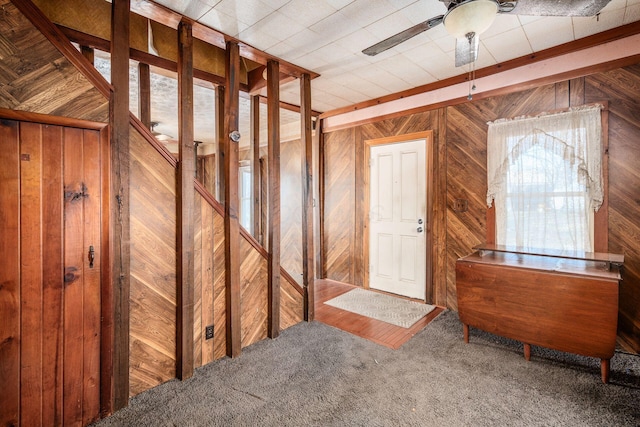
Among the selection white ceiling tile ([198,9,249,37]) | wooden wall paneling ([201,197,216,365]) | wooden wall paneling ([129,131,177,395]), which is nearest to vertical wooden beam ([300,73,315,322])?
white ceiling tile ([198,9,249,37])

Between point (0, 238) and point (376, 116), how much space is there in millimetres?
3844

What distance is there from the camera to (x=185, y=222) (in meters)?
2.12

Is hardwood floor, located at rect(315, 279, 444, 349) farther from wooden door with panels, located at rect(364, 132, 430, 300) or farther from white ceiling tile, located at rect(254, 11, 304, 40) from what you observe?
white ceiling tile, located at rect(254, 11, 304, 40)

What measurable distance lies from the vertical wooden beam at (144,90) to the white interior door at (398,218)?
2.77 meters

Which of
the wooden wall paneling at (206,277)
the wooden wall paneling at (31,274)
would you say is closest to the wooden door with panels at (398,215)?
the wooden wall paneling at (206,277)

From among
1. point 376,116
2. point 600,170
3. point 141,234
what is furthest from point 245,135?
point 600,170

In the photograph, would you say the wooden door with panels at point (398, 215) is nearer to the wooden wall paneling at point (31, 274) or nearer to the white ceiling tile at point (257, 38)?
the white ceiling tile at point (257, 38)

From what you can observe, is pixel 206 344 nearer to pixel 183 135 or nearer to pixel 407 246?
pixel 183 135

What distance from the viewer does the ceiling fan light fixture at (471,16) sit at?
4.84 feet

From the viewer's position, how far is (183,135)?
2.15 metres

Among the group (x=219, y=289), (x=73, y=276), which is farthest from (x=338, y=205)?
(x=73, y=276)

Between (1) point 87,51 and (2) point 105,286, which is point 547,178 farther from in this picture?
(1) point 87,51

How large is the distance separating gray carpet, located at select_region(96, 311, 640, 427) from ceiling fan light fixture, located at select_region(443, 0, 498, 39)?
220cm

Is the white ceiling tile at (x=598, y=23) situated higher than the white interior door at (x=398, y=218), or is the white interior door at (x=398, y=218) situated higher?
the white ceiling tile at (x=598, y=23)
